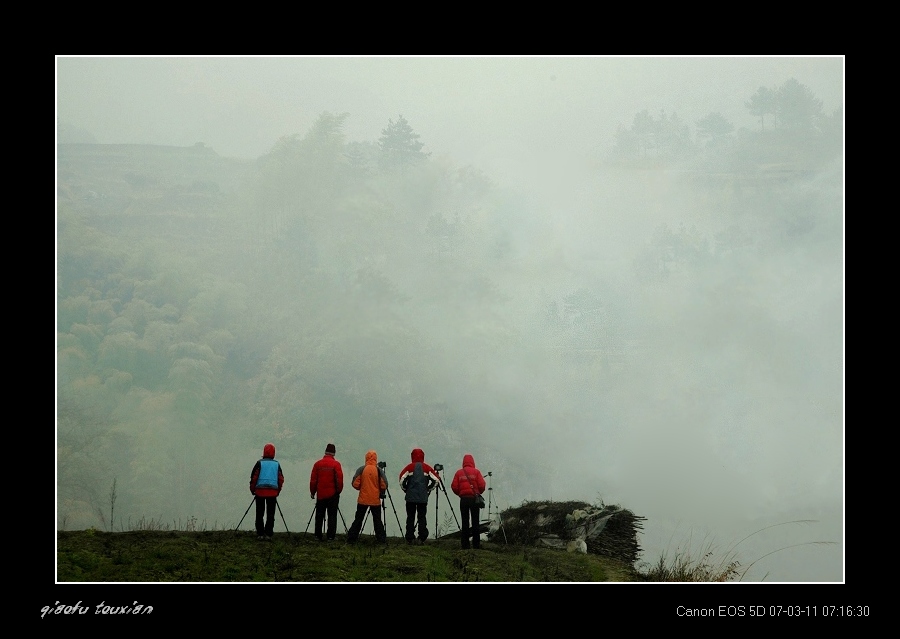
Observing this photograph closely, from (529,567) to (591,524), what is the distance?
9.33 feet

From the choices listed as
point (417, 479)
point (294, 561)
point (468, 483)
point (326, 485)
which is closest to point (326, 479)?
point (326, 485)

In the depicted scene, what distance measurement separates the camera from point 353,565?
13289 millimetres

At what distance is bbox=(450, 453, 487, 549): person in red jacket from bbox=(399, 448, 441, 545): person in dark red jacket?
522 mm

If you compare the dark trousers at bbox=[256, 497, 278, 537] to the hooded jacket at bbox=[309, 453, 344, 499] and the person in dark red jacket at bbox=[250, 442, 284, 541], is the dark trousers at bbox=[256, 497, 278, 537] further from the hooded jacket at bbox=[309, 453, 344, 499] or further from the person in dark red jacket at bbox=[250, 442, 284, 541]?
the hooded jacket at bbox=[309, 453, 344, 499]

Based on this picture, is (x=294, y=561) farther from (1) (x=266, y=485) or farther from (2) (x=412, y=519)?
(2) (x=412, y=519)

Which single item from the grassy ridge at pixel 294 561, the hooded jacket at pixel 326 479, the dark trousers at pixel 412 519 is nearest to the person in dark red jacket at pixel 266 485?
the grassy ridge at pixel 294 561

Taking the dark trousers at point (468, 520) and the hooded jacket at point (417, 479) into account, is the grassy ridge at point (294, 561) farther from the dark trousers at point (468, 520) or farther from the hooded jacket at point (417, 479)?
the hooded jacket at point (417, 479)

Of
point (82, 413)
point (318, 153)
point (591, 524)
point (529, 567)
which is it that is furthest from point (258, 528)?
point (318, 153)

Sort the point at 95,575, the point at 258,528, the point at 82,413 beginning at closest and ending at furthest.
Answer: the point at 95,575, the point at 258,528, the point at 82,413

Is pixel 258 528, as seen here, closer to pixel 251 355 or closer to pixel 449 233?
pixel 251 355

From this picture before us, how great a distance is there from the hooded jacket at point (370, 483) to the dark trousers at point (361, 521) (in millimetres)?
123

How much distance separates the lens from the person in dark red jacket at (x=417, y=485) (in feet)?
50.6

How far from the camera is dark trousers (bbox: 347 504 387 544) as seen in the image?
50.3 ft

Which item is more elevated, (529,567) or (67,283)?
(67,283)
